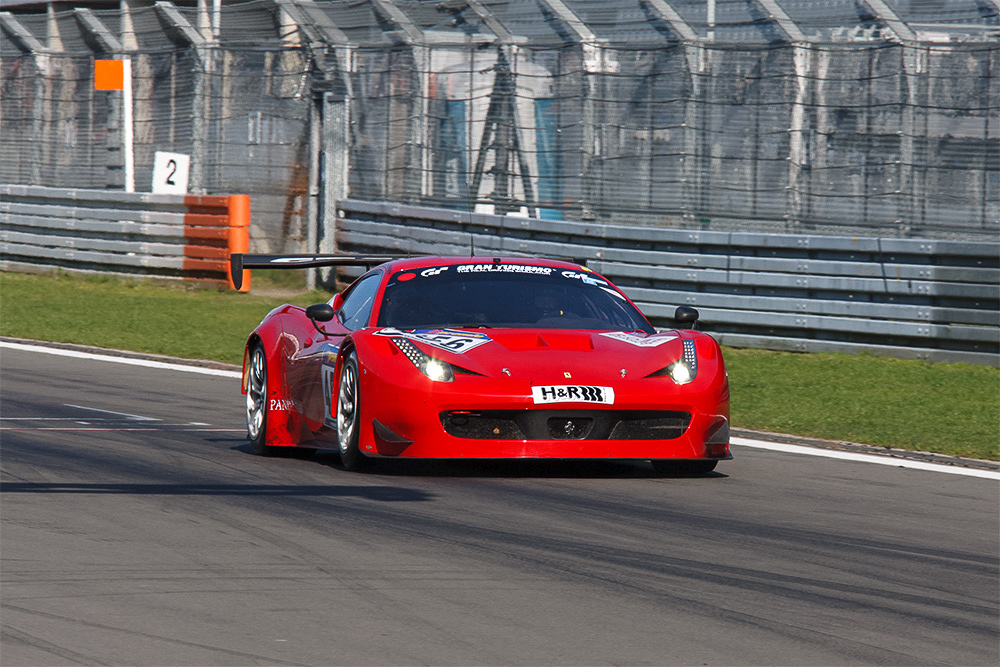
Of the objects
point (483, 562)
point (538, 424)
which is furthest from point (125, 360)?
point (483, 562)

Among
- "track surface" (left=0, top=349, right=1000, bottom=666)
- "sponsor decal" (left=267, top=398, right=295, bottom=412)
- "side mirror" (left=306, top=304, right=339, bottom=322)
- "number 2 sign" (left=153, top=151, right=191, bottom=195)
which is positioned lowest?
"track surface" (left=0, top=349, right=1000, bottom=666)

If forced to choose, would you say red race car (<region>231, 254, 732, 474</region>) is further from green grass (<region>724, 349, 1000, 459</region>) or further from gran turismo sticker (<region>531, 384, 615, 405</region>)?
green grass (<region>724, 349, 1000, 459</region>)

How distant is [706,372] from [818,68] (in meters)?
8.03

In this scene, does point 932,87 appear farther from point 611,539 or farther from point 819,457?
point 611,539

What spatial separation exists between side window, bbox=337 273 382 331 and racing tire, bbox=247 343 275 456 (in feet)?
1.98

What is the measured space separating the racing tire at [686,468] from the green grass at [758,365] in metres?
1.79

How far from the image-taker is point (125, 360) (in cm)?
1446

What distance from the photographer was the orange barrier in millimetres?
20250

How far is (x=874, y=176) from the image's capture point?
14617mm

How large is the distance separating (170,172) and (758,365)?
444 inches

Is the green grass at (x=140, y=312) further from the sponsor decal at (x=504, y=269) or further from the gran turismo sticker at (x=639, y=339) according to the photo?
the gran turismo sticker at (x=639, y=339)

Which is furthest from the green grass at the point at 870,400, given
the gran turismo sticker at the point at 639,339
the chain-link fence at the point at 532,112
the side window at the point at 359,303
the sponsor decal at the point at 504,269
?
the side window at the point at 359,303

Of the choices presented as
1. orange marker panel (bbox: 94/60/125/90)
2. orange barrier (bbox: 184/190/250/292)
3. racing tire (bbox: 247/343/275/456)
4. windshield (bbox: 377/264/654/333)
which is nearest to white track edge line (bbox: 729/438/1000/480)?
windshield (bbox: 377/264/654/333)

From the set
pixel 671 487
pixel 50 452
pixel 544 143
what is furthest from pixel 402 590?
pixel 544 143
